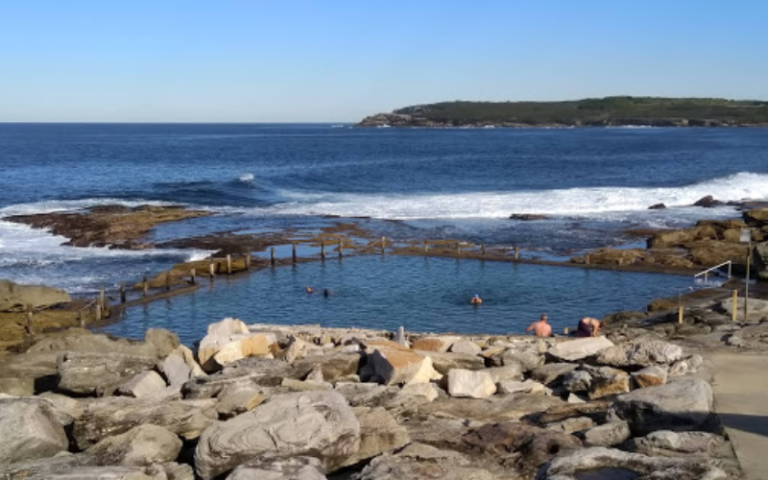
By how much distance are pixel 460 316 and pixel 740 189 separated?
47905 mm

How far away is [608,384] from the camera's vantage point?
605 inches

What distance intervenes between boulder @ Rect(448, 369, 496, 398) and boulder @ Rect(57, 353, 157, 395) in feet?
20.6

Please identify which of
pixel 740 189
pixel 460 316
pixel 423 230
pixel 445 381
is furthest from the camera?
pixel 740 189

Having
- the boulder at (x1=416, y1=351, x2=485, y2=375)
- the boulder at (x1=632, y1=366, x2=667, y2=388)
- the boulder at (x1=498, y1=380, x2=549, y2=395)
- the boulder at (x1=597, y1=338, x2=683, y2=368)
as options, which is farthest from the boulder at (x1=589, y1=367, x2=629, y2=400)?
the boulder at (x1=416, y1=351, x2=485, y2=375)

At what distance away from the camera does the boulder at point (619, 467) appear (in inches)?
426

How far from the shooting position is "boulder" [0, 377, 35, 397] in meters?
17.5

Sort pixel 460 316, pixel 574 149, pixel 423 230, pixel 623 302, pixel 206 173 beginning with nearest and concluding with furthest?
pixel 460 316 < pixel 623 302 < pixel 423 230 < pixel 206 173 < pixel 574 149

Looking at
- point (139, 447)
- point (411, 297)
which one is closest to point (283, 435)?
point (139, 447)

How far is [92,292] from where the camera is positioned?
35781mm

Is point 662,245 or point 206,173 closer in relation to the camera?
point 662,245

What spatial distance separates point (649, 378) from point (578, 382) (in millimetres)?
1287

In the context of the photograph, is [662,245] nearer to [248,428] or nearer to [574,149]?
[248,428]

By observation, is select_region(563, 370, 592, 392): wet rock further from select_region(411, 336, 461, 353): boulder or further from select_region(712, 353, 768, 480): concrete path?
select_region(411, 336, 461, 353): boulder

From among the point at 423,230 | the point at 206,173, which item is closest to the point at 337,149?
the point at 206,173
